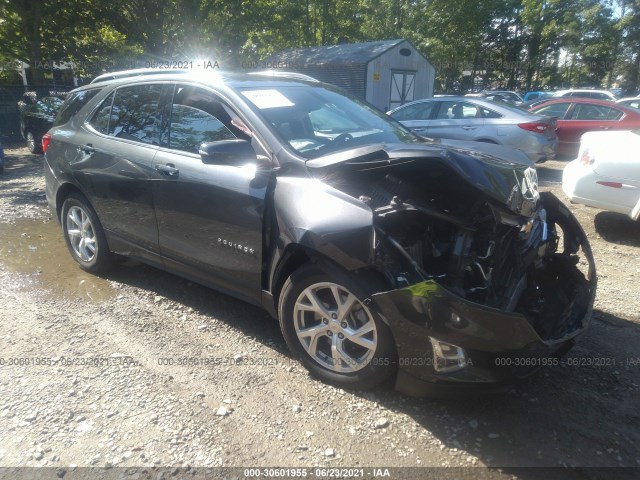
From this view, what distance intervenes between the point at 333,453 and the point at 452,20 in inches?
1372

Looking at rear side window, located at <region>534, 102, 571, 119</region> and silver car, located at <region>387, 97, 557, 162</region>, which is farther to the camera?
rear side window, located at <region>534, 102, 571, 119</region>

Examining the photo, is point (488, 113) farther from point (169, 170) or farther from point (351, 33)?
point (351, 33)

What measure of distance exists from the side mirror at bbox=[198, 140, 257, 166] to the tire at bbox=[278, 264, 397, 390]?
2.80ft

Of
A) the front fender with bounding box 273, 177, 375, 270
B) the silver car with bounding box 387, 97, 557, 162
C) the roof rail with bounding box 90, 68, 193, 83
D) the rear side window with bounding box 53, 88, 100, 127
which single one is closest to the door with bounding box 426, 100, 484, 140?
the silver car with bounding box 387, 97, 557, 162

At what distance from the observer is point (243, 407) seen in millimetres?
2805

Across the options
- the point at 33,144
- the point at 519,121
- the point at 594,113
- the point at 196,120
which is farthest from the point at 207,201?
the point at 33,144

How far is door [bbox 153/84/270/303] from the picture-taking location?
3137 mm

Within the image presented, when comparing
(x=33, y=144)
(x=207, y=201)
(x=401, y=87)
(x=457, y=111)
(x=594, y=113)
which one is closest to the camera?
(x=207, y=201)

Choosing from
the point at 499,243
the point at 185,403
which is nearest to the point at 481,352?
the point at 499,243

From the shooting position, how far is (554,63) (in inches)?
1634

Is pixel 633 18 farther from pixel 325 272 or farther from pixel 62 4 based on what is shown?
pixel 325 272

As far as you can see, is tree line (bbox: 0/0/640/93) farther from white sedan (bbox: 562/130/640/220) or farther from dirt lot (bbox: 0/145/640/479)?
dirt lot (bbox: 0/145/640/479)

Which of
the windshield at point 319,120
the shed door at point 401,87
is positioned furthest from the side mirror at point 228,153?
the shed door at point 401,87

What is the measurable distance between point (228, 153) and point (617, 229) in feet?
16.7
